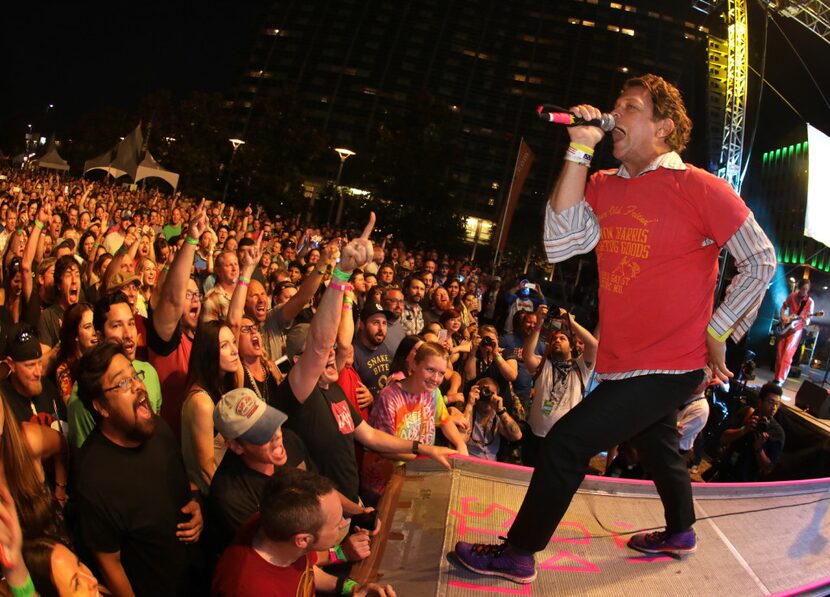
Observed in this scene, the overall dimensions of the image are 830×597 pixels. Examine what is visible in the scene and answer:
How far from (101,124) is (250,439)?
63.8 m

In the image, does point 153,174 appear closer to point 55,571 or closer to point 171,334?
point 171,334

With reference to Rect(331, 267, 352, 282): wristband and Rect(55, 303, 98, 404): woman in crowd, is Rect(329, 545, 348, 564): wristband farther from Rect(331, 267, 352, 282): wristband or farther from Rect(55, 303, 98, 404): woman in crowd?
Rect(55, 303, 98, 404): woman in crowd

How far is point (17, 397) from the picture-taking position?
10.6 feet

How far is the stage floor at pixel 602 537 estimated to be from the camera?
2529mm

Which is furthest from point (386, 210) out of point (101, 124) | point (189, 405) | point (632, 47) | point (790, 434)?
point (632, 47)

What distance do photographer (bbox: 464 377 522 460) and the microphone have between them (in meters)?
3.17

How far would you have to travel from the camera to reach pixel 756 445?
6.18m

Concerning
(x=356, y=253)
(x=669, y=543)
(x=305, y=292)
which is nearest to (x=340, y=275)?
(x=356, y=253)

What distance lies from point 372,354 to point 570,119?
3477mm

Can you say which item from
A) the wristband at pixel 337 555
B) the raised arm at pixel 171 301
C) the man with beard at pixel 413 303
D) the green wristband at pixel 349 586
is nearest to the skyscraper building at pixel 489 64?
the man with beard at pixel 413 303

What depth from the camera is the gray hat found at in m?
2.53

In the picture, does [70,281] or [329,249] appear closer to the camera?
[70,281]

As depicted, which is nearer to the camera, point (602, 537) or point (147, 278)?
point (602, 537)

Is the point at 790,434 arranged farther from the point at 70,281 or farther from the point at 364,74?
the point at 364,74
